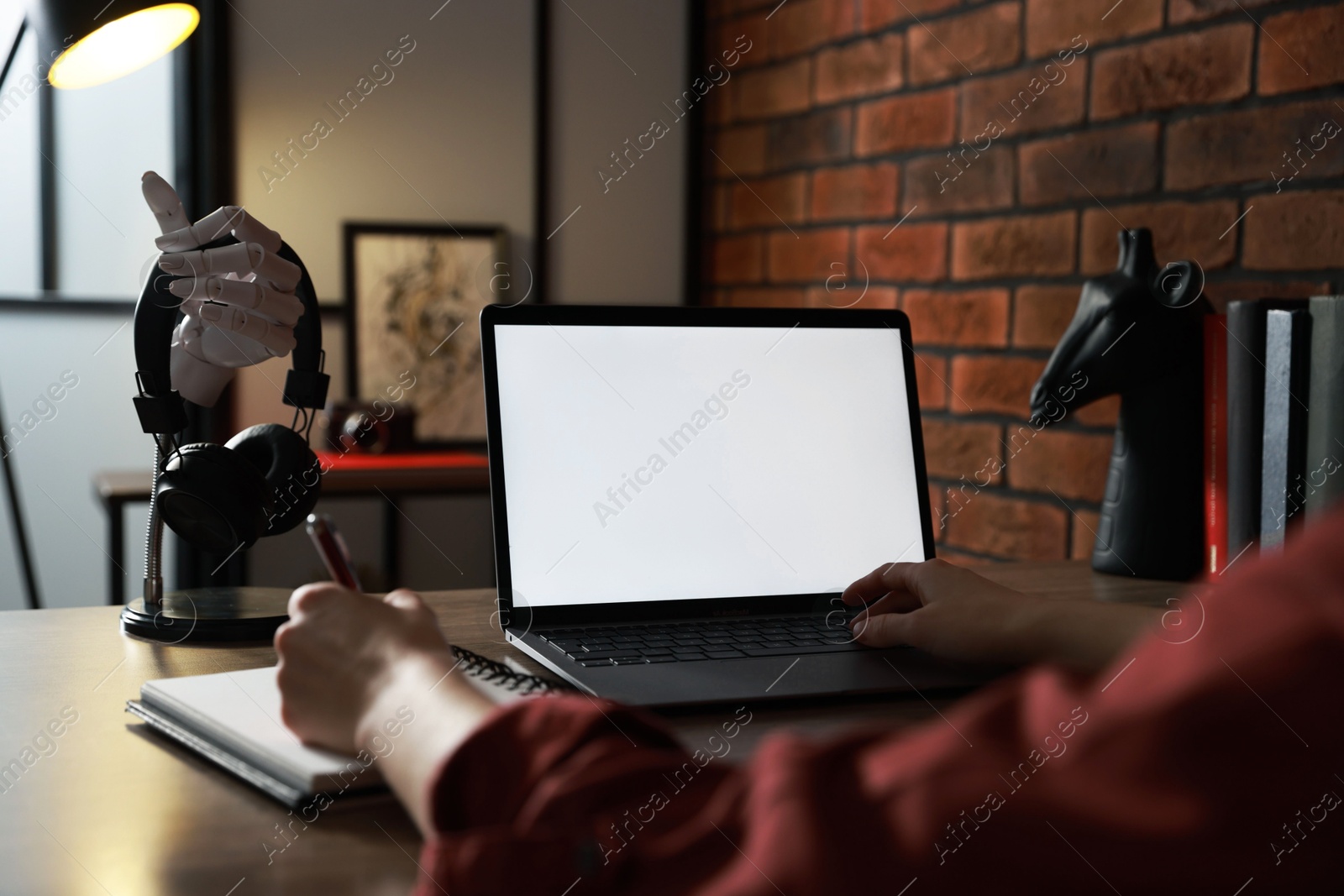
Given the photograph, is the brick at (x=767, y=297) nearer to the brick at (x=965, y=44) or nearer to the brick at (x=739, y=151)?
the brick at (x=739, y=151)

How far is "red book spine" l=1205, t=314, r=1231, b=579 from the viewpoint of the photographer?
3.69 ft

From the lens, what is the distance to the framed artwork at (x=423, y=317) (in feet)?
8.45

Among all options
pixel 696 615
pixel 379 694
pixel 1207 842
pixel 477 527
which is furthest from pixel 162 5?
pixel 477 527

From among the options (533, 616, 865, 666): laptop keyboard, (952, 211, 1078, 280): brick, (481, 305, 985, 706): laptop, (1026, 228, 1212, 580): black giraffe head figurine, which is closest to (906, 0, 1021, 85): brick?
(952, 211, 1078, 280): brick

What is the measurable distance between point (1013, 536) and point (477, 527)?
1.42 m

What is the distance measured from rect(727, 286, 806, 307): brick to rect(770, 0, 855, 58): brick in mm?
472

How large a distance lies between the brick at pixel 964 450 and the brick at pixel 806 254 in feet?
1.37

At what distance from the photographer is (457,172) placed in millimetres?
2625

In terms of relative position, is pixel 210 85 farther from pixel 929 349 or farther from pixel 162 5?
pixel 929 349

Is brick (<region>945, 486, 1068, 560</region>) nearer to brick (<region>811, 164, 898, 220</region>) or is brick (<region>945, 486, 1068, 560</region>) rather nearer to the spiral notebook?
brick (<region>811, 164, 898, 220</region>)

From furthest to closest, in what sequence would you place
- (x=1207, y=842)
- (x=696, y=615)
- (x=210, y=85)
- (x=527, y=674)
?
(x=210, y=85), (x=696, y=615), (x=527, y=674), (x=1207, y=842)

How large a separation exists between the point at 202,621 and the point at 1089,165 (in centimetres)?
126

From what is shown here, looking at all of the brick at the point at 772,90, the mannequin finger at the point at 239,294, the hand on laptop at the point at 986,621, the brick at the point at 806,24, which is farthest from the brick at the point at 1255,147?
the mannequin finger at the point at 239,294

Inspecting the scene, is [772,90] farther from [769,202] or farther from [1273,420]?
[1273,420]
